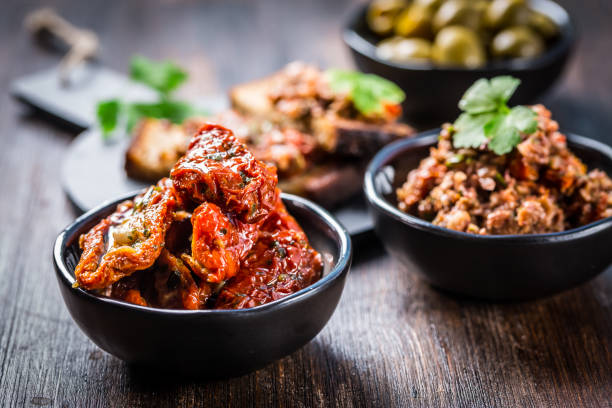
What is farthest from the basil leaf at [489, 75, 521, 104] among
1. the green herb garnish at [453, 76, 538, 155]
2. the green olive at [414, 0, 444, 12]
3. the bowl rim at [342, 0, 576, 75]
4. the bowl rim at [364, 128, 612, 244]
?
the green olive at [414, 0, 444, 12]

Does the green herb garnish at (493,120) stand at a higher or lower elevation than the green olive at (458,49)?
higher

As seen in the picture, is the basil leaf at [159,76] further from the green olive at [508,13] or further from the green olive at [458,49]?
the green olive at [508,13]

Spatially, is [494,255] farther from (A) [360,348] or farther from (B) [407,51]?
(B) [407,51]

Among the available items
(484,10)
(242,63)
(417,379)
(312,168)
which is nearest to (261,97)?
(312,168)

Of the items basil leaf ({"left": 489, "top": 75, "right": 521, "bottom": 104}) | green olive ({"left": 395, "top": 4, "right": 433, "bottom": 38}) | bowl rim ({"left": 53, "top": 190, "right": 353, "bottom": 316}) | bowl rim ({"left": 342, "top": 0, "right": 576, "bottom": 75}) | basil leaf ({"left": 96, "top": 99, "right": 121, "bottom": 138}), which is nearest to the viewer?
bowl rim ({"left": 53, "top": 190, "right": 353, "bottom": 316})

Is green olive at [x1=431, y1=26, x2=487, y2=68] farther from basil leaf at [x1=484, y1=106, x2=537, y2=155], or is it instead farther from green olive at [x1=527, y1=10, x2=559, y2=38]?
basil leaf at [x1=484, y1=106, x2=537, y2=155]

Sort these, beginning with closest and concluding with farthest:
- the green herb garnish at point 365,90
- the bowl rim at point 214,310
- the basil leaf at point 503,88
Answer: the bowl rim at point 214,310
the basil leaf at point 503,88
the green herb garnish at point 365,90

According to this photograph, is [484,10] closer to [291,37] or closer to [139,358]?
[291,37]

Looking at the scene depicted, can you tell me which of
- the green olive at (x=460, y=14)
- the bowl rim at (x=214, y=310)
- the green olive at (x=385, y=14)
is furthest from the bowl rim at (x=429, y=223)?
the green olive at (x=385, y=14)
